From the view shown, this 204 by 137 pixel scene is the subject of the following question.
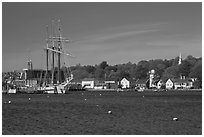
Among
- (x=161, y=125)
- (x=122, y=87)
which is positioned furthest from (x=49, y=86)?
(x=161, y=125)

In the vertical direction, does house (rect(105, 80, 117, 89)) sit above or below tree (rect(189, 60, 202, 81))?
below

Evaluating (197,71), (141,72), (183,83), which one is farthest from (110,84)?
(197,71)

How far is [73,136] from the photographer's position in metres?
23.2

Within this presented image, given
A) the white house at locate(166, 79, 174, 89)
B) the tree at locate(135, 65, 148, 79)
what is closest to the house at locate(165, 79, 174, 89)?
the white house at locate(166, 79, 174, 89)

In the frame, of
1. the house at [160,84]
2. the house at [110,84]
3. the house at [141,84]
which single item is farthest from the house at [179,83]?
the house at [110,84]

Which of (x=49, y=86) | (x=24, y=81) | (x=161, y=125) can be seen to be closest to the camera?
(x=161, y=125)

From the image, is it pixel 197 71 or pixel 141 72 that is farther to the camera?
pixel 141 72

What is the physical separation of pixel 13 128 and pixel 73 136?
18.6 feet

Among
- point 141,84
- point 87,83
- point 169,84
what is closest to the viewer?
point 169,84

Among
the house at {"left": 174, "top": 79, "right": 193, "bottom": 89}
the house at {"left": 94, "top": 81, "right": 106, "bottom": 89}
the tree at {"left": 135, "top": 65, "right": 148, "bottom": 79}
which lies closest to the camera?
the house at {"left": 174, "top": 79, "right": 193, "bottom": 89}

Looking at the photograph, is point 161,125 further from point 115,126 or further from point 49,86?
point 49,86

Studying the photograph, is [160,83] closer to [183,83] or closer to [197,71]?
[183,83]

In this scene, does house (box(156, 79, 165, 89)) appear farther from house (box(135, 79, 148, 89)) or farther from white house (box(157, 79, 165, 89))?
house (box(135, 79, 148, 89))

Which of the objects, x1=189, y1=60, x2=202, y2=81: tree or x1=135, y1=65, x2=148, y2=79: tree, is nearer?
→ x1=189, y1=60, x2=202, y2=81: tree
